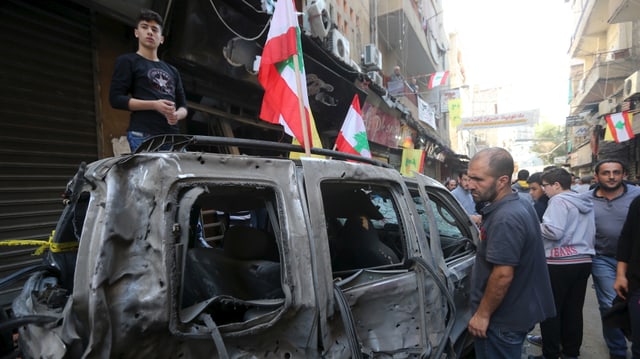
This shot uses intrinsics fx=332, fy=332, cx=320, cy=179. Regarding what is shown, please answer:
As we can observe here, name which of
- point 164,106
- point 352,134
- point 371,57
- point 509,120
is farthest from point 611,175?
point 509,120

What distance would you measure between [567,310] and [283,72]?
350 cm

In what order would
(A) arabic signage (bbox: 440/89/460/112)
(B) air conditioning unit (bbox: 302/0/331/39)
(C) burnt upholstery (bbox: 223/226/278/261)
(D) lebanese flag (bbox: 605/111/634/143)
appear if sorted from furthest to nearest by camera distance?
(A) arabic signage (bbox: 440/89/460/112) → (D) lebanese flag (bbox: 605/111/634/143) → (B) air conditioning unit (bbox: 302/0/331/39) → (C) burnt upholstery (bbox: 223/226/278/261)

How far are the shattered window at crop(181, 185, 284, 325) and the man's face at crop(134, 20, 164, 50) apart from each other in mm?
1341

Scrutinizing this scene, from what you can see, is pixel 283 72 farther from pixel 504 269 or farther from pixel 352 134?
pixel 504 269

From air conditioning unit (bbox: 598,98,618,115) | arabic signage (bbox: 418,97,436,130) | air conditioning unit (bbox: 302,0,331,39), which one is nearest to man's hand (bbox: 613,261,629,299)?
air conditioning unit (bbox: 302,0,331,39)

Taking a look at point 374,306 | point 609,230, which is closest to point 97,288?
point 374,306

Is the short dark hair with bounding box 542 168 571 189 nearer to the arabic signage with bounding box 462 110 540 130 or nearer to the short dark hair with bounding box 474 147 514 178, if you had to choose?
the short dark hair with bounding box 474 147 514 178

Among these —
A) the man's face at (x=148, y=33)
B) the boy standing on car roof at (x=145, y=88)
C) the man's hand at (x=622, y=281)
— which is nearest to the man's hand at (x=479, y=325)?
the man's hand at (x=622, y=281)

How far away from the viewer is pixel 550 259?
10.5ft

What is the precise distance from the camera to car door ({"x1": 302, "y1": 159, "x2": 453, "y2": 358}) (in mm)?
1502

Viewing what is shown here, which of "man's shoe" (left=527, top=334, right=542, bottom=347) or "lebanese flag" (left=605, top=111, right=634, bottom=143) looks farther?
"lebanese flag" (left=605, top=111, right=634, bottom=143)

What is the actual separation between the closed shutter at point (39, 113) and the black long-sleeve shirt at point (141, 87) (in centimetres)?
136

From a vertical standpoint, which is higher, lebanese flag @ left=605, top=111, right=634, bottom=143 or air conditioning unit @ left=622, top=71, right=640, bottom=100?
air conditioning unit @ left=622, top=71, right=640, bottom=100

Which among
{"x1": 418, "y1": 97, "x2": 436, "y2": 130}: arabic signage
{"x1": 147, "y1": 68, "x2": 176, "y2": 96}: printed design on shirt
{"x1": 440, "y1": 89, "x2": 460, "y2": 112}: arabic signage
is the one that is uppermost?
{"x1": 440, "y1": 89, "x2": 460, "y2": 112}: arabic signage
